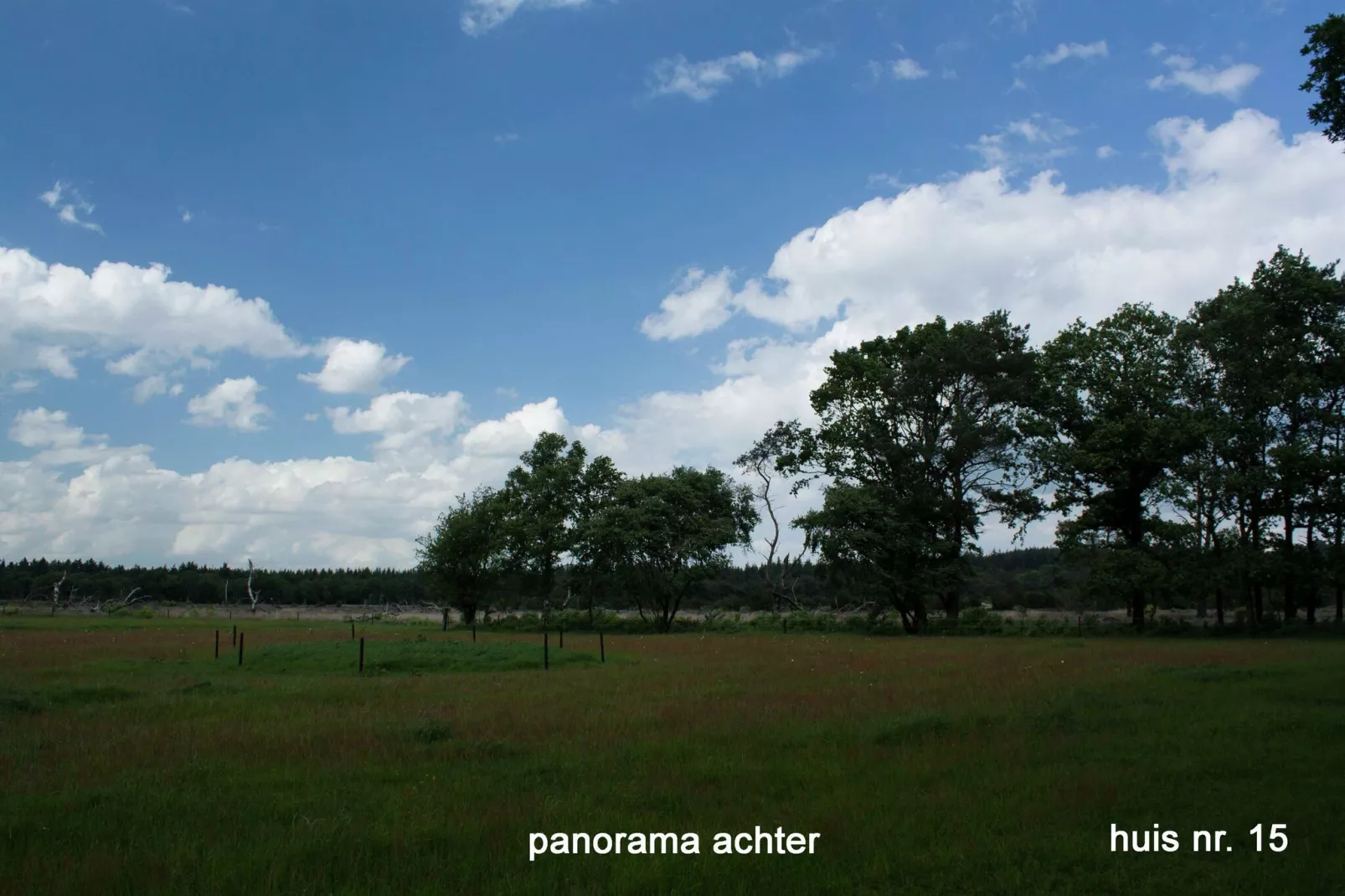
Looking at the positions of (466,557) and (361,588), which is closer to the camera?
(466,557)

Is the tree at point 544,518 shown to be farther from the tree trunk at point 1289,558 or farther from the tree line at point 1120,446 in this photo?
the tree trunk at point 1289,558

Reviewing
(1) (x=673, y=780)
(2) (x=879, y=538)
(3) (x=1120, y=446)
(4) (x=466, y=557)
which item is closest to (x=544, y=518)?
(4) (x=466, y=557)

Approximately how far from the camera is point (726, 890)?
7.06 m

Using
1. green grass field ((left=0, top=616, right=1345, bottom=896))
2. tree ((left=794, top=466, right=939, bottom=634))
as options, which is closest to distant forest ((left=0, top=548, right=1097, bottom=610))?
tree ((left=794, top=466, right=939, bottom=634))

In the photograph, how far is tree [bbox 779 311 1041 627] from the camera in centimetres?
4725

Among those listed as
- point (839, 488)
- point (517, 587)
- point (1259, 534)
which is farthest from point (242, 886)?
point (517, 587)

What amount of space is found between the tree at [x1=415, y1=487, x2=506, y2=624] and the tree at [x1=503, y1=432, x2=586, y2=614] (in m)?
2.03

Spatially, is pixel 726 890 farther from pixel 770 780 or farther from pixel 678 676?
pixel 678 676

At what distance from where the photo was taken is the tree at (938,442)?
47.2 m

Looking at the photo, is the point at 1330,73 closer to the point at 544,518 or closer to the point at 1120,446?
the point at 1120,446

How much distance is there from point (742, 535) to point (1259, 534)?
3108cm

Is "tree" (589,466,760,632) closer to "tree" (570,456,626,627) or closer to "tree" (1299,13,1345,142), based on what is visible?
"tree" (570,456,626,627)

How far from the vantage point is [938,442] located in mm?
48062

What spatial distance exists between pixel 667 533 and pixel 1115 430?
2807 cm
